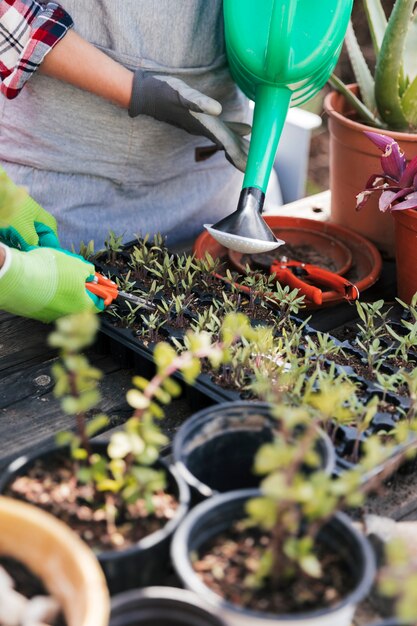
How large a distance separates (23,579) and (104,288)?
22.5 inches

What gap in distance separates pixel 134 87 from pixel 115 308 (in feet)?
1.38

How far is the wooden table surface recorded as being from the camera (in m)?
Result: 0.86

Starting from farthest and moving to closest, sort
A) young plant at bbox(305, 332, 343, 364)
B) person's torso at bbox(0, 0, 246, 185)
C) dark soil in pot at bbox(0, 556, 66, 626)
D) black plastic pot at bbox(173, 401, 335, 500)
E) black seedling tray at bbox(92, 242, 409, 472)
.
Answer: person's torso at bbox(0, 0, 246, 185) → young plant at bbox(305, 332, 343, 364) → black seedling tray at bbox(92, 242, 409, 472) → black plastic pot at bbox(173, 401, 335, 500) → dark soil in pot at bbox(0, 556, 66, 626)

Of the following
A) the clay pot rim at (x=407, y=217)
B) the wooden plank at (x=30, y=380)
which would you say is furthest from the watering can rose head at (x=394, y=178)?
the wooden plank at (x=30, y=380)

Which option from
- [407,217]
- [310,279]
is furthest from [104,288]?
[407,217]

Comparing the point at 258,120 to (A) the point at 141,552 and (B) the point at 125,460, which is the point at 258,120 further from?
(A) the point at 141,552

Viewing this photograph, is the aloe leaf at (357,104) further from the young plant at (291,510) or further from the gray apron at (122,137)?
the young plant at (291,510)

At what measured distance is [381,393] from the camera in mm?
944

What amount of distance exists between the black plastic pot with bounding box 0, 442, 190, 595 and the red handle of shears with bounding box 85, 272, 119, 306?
451 mm

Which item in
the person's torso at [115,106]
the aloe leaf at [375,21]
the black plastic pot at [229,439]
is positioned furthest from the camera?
the aloe leaf at [375,21]

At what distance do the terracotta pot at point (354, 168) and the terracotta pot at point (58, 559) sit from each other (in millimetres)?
949

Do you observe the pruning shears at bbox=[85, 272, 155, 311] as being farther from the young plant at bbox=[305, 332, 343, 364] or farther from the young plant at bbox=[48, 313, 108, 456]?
the young plant at bbox=[48, 313, 108, 456]

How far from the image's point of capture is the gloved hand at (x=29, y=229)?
114 cm

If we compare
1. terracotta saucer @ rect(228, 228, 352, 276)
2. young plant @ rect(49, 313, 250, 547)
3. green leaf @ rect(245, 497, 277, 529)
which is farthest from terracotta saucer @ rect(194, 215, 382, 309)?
green leaf @ rect(245, 497, 277, 529)
